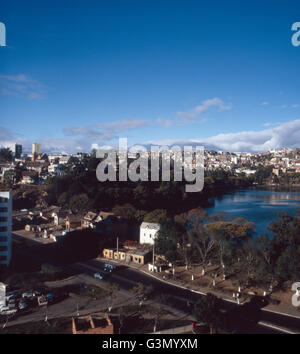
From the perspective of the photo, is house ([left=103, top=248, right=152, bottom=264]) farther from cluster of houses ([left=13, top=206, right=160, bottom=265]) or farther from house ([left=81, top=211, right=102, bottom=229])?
house ([left=81, top=211, right=102, bottom=229])

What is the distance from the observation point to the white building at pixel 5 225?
26.9 ft

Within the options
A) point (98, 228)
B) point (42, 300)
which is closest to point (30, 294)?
point (42, 300)

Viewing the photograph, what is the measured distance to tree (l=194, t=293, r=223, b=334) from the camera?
4.66 metres

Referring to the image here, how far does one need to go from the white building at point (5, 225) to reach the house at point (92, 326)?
13.5ft

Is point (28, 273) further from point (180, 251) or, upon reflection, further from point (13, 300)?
point (180, 251)

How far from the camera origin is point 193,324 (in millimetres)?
4984

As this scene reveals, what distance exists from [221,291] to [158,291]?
143cm

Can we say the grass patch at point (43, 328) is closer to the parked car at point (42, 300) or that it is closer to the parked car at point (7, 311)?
the parked car at point (7, 311)

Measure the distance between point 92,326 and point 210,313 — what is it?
1904 mm

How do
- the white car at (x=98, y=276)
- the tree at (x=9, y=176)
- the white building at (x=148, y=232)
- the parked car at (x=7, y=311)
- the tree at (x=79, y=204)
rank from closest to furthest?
the parked car at (x=7, y=311)
the white car at (x=98, y=276)
the white building at (x=148, y=232)
the tree at (x=79, y=204)
the tree at (x=9, y=176)

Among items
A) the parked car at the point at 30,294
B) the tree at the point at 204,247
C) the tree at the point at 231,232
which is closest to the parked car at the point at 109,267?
the parked car at the point at 30,294

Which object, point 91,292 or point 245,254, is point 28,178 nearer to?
point 91,292

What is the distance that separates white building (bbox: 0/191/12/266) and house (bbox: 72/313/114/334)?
4.10m
